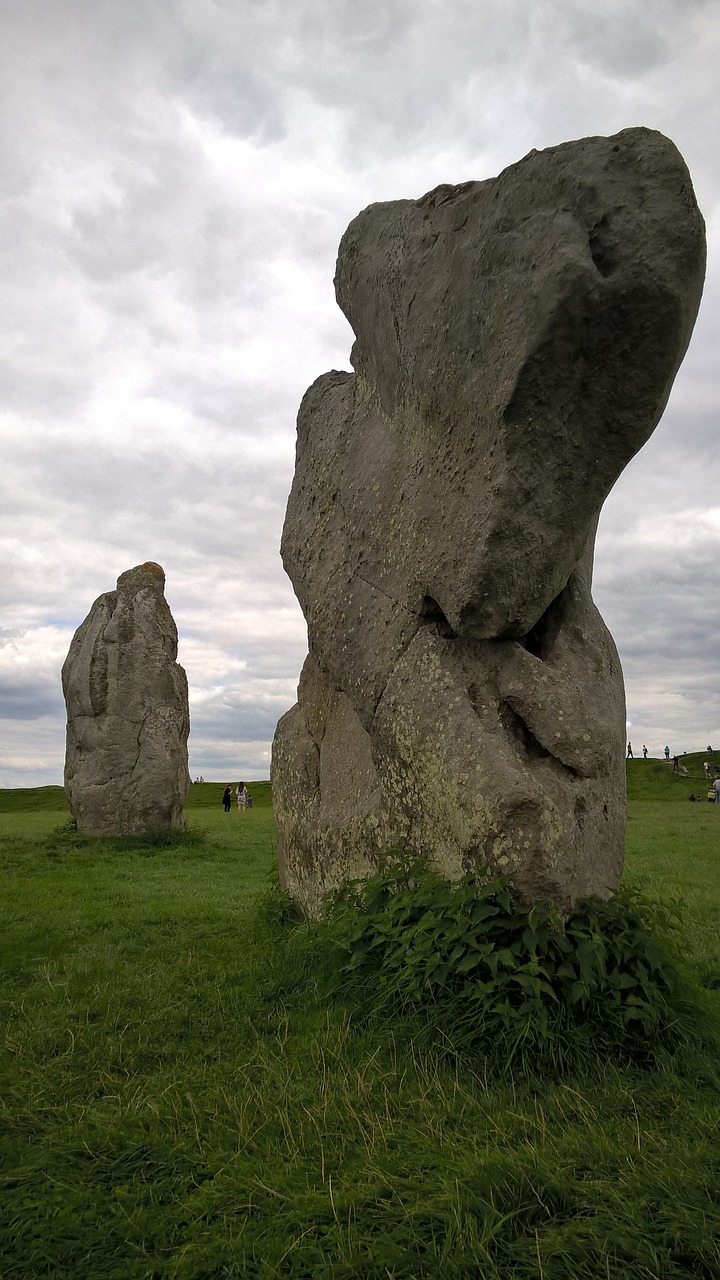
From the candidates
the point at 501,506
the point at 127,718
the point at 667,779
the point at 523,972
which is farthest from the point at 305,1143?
the point at 667,779

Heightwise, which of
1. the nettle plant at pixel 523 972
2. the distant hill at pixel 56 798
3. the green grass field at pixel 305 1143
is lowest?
the green grass field at pixel 305 1143

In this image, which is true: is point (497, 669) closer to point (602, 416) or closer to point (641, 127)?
point (602, 416)

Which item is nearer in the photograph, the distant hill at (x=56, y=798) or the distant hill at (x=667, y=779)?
the distant hill at (x=667, y=779)

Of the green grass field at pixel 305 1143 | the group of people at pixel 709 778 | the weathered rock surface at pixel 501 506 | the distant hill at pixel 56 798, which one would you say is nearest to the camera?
the green grass field at pixel 305 1143

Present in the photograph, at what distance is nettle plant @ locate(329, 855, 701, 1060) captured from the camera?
15.5 feet

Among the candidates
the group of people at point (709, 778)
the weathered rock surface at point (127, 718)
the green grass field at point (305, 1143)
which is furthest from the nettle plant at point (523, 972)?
the group of people at point (709, 778)

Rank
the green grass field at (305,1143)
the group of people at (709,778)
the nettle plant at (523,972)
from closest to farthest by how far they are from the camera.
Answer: the green grass field at (305,1143) → the nettle plant at (523,972) → the group of people at (709,778)

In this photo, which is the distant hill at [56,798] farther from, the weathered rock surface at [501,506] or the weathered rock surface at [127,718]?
the weathered rock surface at [501,506]

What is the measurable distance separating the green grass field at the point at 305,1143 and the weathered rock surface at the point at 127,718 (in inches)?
410

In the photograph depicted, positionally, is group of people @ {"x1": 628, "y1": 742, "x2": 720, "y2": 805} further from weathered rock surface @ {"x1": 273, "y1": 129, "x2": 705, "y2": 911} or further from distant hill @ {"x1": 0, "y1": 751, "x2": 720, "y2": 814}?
weathered rock surface @ {"x1": 273, "y1": 129, "x2": 705, "y2": 911}

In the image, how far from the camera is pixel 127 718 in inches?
690

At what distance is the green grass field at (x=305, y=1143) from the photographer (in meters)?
3.05

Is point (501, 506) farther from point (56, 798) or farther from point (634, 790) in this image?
point (56, 798)

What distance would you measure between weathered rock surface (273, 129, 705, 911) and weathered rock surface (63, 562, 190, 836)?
10.5 meters
